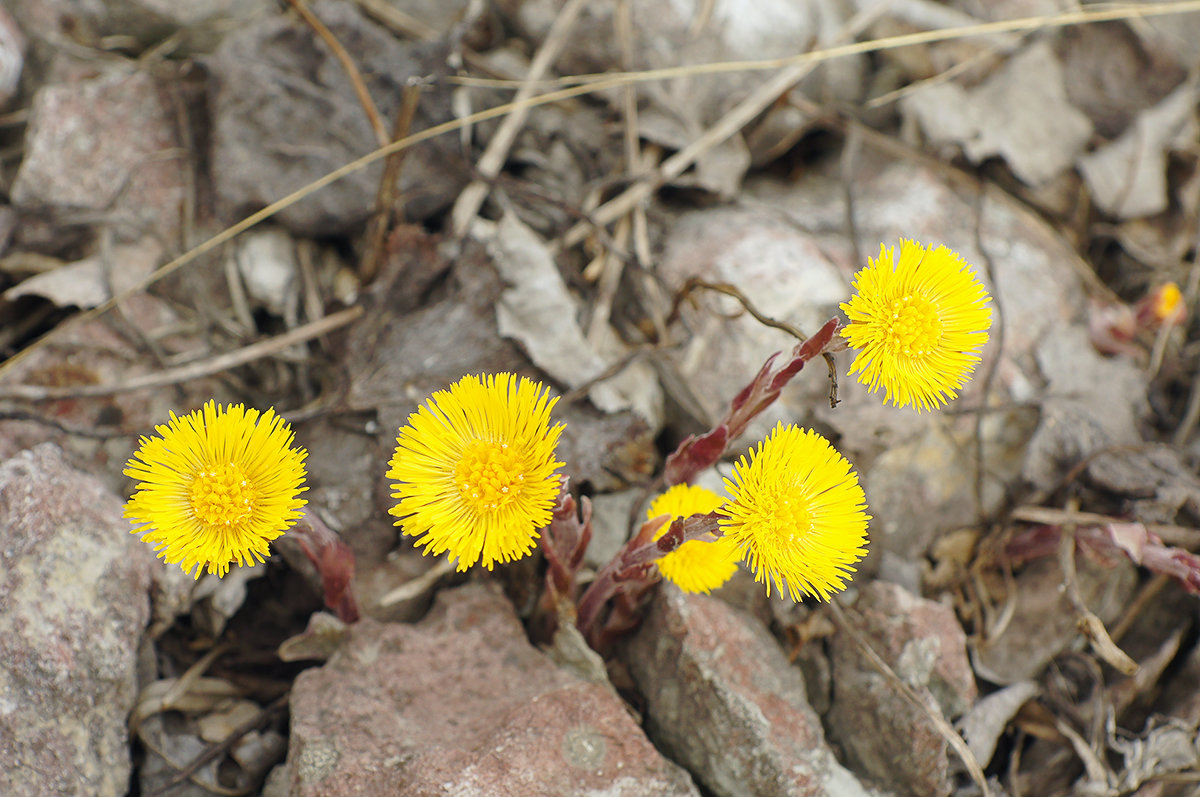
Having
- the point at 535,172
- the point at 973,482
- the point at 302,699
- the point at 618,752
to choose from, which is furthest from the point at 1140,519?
the point at 302,699

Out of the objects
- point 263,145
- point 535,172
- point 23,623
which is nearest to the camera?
point 23,623

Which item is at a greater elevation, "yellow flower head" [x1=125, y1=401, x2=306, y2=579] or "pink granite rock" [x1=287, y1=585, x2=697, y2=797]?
"yellow flower head" [x1=125, y1=401, x2=306, y2=579]

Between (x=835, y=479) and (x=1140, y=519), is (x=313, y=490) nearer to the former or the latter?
(x=835, y=479)

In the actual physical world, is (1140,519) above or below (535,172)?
below

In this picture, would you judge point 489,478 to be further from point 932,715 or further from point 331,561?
point 932,715

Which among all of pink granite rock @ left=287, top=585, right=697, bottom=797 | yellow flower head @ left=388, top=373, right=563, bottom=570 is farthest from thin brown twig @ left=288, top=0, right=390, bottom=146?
pink granite rock @ left=287, top=585, right=697, bottom=797

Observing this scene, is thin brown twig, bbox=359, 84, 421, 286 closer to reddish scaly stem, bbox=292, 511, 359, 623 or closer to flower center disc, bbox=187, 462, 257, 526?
reddish scaly stem, bbox=292, 511, 359, 623

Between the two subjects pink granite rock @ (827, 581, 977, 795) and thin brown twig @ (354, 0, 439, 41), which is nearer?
pink granite rock @ (827, 581, 977, 795)

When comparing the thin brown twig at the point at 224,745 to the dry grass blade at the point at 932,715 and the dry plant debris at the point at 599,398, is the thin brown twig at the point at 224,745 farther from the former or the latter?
the dry grass blade at the point at 932,715

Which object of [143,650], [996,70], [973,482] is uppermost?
[996,70]
